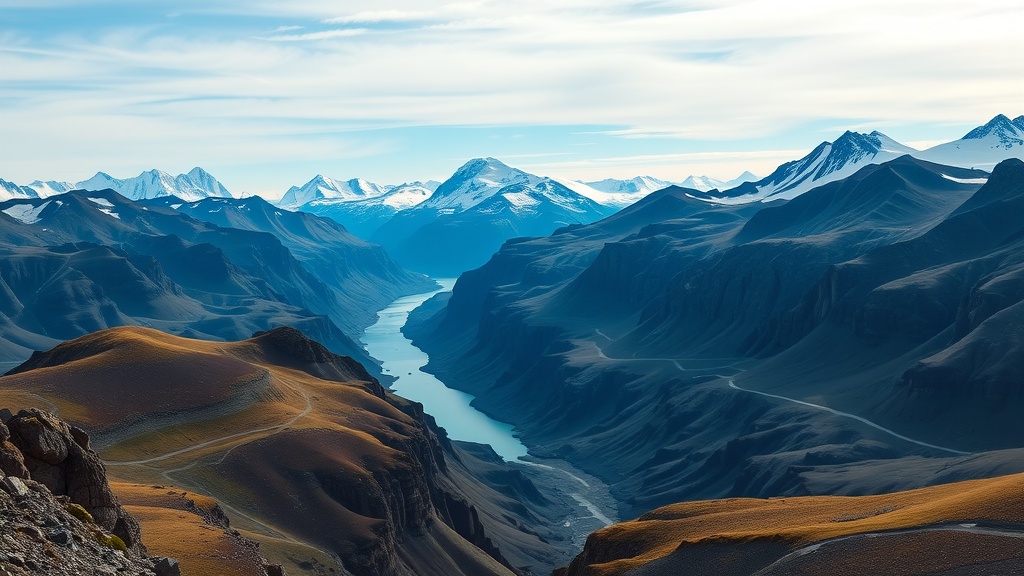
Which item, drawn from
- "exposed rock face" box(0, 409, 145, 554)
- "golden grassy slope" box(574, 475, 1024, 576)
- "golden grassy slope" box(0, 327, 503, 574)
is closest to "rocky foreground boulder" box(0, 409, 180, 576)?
"exposed rock face" box(0, 409, 145, 554)

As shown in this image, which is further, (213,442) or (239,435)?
(239,435)

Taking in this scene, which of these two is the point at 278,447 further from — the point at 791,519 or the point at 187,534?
the point at 791,519

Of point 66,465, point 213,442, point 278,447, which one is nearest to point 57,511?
point 66,465

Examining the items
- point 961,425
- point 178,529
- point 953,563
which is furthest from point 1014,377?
point 178,529

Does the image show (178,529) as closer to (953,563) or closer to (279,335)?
(953,563)

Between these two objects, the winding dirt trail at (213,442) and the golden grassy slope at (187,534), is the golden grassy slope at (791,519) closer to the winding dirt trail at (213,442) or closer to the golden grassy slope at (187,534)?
the golden grassy slope at (187,534)

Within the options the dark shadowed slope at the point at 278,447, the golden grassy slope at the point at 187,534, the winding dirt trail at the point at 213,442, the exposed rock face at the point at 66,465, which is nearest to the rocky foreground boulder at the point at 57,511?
the exposed rock face at the point at 66,465

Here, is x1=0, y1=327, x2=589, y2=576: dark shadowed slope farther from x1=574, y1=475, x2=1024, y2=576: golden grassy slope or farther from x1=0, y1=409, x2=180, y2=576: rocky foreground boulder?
x1=0, y1=409, x2=180, y2=576: rocky foreground boulder
